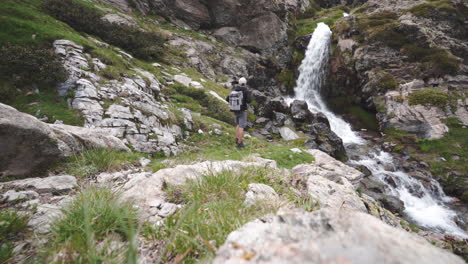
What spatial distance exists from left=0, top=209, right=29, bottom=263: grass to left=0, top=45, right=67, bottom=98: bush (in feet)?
26.7

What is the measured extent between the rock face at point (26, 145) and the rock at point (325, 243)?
4.78m

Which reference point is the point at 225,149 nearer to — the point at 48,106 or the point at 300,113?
the point at 48,106

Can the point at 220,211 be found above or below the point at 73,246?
above

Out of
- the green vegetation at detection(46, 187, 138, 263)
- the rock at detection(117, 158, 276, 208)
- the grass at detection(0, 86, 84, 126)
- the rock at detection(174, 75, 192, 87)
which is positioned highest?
the green vegetation at detection(46, 187, 138, 263)

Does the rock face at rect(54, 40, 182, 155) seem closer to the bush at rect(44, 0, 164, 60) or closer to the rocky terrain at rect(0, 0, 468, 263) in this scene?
the rocky terrain at rect(0, 0, 468, 263)

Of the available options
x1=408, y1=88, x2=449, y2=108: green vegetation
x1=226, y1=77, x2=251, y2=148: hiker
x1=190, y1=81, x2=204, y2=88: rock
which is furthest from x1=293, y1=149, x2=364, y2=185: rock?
x1=408, y1=88, x2=449, y2=108: green vegetation

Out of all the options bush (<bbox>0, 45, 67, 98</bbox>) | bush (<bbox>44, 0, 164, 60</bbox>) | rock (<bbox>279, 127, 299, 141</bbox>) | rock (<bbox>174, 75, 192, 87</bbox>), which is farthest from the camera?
rock (<bbox>174, 75, 192, 87</bbox>)

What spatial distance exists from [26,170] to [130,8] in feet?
92.9

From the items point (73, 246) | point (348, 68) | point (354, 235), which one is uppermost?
point (348, 68)

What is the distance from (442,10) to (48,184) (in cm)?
3749

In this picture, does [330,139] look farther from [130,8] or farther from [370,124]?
[130,8]

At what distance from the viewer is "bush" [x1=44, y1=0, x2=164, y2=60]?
12836mm

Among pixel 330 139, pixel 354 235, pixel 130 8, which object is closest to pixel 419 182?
pixel 330 139

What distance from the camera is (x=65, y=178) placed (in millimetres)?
3352
